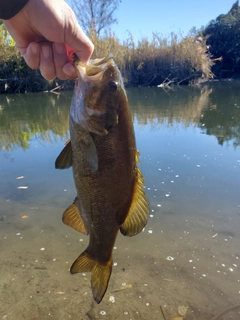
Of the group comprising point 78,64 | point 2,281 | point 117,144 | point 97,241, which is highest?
point 78,64

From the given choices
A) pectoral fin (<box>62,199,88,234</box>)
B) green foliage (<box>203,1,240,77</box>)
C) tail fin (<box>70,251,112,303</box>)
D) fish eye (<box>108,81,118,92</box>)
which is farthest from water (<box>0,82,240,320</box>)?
green foliage (<box>203,1,240,77</box>)

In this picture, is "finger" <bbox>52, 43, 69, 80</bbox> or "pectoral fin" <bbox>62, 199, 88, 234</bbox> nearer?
"pectoral fin" <bbox>62, 199, 88, 234</bbox>

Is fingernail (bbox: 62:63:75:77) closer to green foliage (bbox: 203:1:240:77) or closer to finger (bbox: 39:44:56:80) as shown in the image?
finger (bbox: 39:44:56:80)

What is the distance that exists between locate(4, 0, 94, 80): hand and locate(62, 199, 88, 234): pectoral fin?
862 millimetres

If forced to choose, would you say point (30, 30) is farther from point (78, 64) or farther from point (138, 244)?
point (138, 244)

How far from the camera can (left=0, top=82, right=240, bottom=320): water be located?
2.72 metres

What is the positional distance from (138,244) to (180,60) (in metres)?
24.2

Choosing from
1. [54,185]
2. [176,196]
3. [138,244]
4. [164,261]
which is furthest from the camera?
[54,185]

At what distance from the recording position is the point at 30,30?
199 centimetres

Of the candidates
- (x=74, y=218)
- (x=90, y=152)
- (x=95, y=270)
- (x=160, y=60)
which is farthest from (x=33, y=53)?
(x=160, y=60)

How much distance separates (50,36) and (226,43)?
1524 inches

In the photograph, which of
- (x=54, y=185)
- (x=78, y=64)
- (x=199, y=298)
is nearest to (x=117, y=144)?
(x=78, y=64)

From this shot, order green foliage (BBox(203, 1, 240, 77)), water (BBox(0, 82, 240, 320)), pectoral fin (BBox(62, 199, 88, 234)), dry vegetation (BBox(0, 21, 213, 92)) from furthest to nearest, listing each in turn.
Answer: green foliage (BBox(203, 1, 240, 77))
dry vegetation (BBox(0, 21, 213, 92))
water (BBox(0, 82, 240, 320))
pectoral fin (BBox(62, 199, 88, 234))

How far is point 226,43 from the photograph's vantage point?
3569 centimetres
